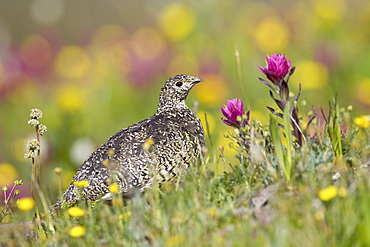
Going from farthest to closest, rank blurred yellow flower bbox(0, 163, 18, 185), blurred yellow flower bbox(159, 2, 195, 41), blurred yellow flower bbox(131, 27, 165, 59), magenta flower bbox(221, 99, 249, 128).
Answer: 1. blurred yellow flower bbox(159, 2, 195, 41)
2. blurred yellow flower bbox(131, 27, 165, 59)
3. blurred yellow flower bbox(0, 163, 18, 185)
4. magenta flower bbox(221, 99, 249, 128)

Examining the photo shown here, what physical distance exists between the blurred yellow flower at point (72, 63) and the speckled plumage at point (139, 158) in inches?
151

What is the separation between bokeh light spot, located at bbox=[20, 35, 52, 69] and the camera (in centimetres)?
841

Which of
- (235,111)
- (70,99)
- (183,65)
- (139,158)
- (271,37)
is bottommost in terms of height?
(139,158)

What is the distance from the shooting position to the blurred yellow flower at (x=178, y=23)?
884 centimetres

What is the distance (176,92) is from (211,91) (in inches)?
79.4

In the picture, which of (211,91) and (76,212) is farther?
(211,91)

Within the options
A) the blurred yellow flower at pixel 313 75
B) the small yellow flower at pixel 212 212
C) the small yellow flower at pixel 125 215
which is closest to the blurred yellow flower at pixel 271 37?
the blurred yellow flower at pixel 313 75

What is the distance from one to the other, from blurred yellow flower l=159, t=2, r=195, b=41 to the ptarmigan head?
3345 millimetres

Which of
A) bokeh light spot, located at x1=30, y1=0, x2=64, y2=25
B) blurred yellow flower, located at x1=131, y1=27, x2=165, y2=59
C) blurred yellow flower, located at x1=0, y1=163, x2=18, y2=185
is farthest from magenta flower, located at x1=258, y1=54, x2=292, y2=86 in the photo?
bokeh light spot, located at x1=30, y1=0, x2=64, y2=25

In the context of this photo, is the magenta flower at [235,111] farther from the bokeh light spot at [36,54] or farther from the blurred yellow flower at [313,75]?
the bokeh light spot at [36,54]

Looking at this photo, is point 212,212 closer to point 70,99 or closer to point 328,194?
point 328,194

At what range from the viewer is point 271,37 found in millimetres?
8500

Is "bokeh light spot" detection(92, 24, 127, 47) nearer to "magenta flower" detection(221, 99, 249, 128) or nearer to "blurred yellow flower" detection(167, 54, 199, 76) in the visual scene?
"blurred yellow flower" detection(167, 54, 199, 76)

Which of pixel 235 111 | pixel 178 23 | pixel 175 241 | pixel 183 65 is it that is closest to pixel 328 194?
pixel 175 241
